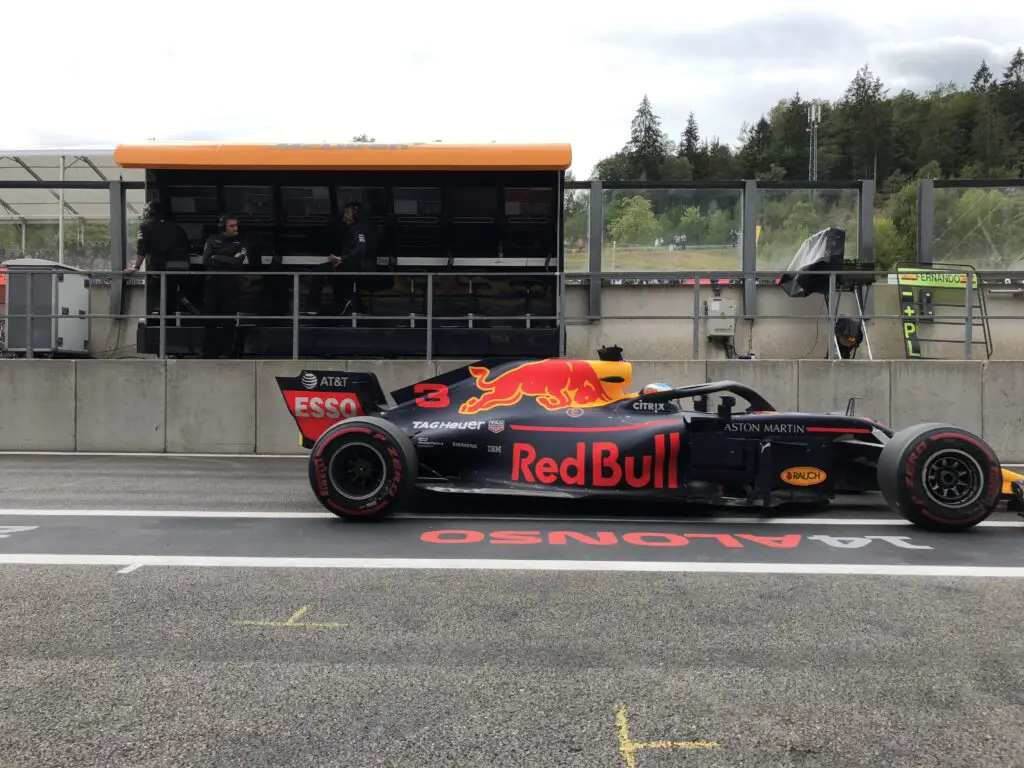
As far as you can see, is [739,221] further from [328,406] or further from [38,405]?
[38,405]

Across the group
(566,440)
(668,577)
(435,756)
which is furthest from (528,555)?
(435,756)

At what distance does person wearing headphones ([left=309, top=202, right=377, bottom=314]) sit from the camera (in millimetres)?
→ 12086

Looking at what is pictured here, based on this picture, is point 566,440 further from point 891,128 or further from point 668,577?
point 891,128

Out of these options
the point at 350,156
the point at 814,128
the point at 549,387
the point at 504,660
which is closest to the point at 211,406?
the point at 350,156

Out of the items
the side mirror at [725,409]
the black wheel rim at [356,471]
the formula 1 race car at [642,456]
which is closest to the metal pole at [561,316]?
the formula 1 race car at [642,456]

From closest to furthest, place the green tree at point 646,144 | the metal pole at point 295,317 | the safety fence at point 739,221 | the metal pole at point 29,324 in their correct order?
the metal pole at point 295,317
the metal pole at point 29,324
the safety fence at point 739,221
the green tree at point 646,144

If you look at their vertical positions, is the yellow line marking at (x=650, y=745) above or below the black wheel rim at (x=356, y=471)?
below

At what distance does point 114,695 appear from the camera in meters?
3.10

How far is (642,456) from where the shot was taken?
250 inches

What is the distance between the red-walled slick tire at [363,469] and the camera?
626 centimetres

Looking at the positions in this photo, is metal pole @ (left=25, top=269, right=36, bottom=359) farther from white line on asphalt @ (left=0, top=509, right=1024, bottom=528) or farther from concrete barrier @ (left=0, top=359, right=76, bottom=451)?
white line on asphalt @ (left=0, top=509, right=1024, bottom=528)

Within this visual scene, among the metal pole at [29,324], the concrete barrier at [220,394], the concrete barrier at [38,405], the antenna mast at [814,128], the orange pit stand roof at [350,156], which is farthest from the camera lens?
the antenna mast at [814,128]

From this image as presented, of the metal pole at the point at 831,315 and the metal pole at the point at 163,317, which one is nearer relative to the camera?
the metal pole at the point at 831,315

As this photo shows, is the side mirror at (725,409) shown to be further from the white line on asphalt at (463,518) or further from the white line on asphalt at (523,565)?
the white line on asphalt at (523,565)
